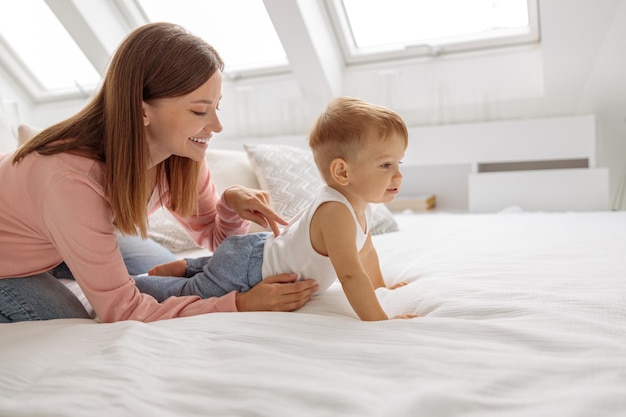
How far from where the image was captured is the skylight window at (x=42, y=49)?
11.3ft

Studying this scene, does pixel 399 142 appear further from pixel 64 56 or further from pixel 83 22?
pixel 64 56

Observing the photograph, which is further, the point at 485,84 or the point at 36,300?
the point at 485,84

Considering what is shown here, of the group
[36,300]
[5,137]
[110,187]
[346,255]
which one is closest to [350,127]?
[346,255]

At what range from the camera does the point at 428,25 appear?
3025 mm

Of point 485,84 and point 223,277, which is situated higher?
point 223,277

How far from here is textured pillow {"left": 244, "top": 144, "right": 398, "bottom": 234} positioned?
2.03 meters

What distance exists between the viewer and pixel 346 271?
3.42 feet

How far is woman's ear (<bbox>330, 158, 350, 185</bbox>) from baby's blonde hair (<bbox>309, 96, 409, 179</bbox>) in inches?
0.6

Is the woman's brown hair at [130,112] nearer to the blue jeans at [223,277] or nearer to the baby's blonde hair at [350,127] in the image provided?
the blue jeans at [223,277]

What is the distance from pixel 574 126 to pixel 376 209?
52.8 inches

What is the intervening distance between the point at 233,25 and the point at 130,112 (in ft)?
7.67

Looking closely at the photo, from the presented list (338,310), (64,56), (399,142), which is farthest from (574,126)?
(64,56)

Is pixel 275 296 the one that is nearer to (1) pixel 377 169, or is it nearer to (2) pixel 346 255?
(2) pixel 346 255

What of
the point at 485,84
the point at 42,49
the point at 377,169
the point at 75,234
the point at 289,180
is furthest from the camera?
the point at 42,49
